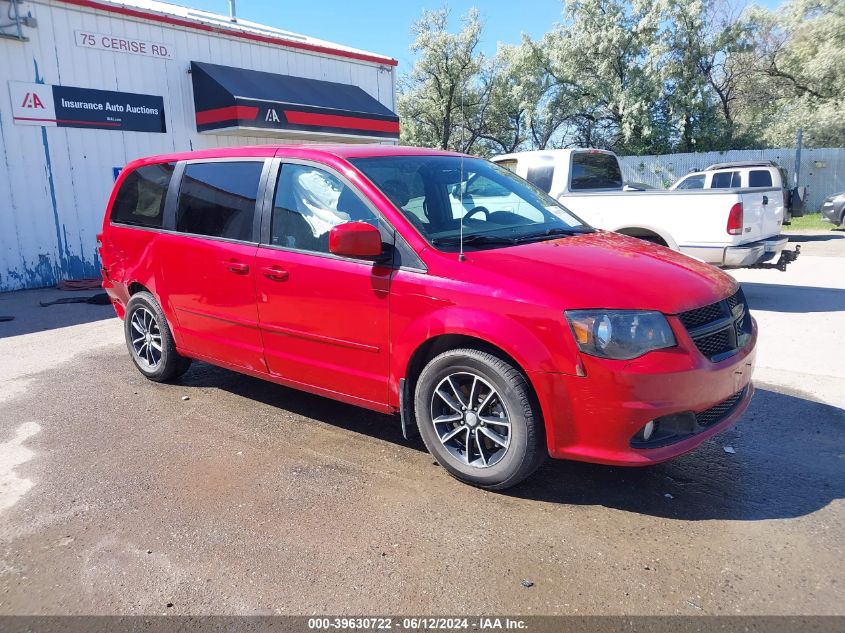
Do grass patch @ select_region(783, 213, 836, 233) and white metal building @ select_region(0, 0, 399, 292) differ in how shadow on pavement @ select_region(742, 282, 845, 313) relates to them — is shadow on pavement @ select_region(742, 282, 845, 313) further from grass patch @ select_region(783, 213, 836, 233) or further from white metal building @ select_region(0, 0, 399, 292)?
grass patch @ select_region(783, 213, 836, 233)

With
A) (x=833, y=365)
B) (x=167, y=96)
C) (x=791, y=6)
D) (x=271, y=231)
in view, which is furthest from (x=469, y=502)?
(x=791, y=6)

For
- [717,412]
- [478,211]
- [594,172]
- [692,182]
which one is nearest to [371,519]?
[717,412]

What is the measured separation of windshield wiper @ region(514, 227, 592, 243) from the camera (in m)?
3.92

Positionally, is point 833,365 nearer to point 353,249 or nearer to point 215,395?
point 353,249

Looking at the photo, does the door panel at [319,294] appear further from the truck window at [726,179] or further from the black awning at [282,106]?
the truck window at [726,179]

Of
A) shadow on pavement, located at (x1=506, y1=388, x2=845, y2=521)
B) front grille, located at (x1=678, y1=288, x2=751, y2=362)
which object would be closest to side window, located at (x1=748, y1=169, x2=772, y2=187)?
shadow on pavement, located at (x1=506, y1=388, x2=845, y2=521)

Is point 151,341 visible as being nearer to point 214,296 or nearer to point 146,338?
point 146,338

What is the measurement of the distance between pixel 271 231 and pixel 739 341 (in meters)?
2.94

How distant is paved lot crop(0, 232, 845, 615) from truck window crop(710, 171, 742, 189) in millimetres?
12315

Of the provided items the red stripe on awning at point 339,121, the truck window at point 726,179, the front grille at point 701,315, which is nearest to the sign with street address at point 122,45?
the red stripe on awning at point 339,121

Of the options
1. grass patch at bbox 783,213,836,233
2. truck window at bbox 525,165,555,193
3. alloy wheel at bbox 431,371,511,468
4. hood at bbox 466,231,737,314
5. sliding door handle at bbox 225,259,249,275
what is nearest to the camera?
hood at bbox 466,231,737,314

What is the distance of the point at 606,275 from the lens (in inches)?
131

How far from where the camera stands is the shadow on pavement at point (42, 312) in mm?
8273

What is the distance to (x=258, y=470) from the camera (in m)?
3.82
